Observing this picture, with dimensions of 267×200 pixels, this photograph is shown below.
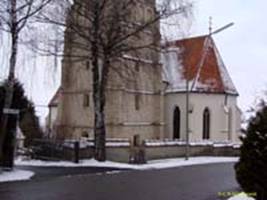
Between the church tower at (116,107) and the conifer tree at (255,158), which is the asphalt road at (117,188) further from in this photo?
the church tower at (116,107)

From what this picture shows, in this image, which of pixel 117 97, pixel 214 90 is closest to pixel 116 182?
pixel 117 97

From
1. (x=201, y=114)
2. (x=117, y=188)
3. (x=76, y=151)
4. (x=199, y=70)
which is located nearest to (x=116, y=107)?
(x=201, y=114)

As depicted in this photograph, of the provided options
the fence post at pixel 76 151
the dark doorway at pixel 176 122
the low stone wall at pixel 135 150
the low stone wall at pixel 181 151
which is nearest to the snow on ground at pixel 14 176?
the fence post at pixel 76 151

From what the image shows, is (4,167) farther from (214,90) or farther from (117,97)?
(214,90)

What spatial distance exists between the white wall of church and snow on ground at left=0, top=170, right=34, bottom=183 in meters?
33.6

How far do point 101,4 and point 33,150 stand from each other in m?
10.4

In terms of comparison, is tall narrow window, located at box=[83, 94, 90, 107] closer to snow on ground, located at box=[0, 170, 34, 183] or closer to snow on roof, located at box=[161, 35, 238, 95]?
snow on roof, located at box=[161, 35, 238, 95]

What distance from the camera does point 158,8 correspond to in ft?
107

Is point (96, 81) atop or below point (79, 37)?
below

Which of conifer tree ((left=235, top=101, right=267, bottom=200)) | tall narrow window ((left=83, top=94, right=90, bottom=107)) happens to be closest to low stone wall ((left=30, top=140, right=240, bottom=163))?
tall narrow window ((left=83, top=94, right=90, bottom=107))

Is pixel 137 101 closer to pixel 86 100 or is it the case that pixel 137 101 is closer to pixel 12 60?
pixel 86 100

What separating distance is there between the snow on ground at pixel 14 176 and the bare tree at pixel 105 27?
9647mm

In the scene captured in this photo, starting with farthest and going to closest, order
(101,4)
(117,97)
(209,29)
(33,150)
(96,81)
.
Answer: (209,29), (117,97), (33,150), (96,81), (101,4)

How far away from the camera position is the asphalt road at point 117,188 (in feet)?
53.3
